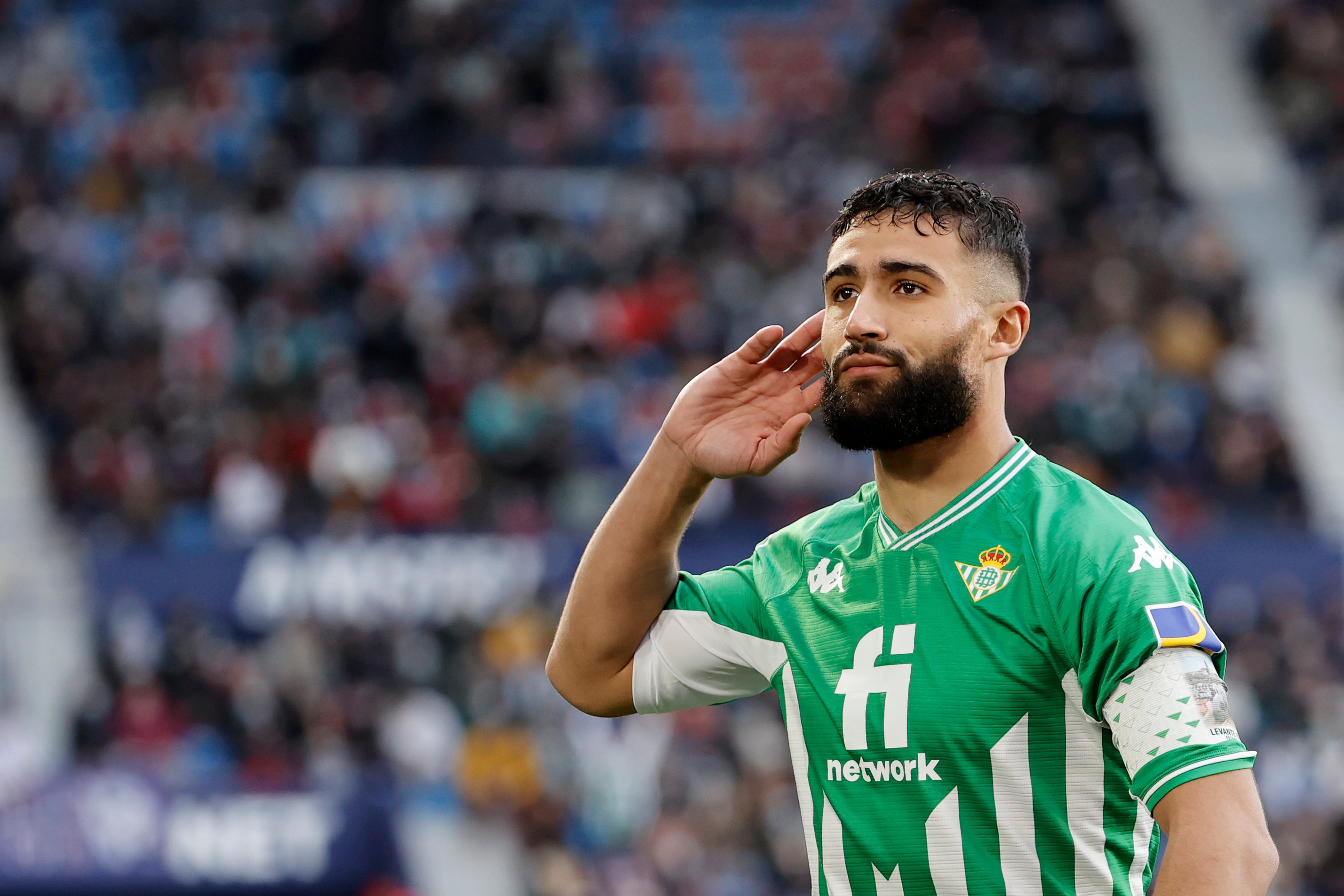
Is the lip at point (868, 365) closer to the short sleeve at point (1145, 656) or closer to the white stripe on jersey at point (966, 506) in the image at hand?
the white stripe on jersey at point (966, 506)

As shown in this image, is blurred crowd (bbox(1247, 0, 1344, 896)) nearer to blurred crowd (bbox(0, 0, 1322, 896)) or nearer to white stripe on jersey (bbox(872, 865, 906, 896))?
blurred crowd (bbox(0, 0, 1322, 896))

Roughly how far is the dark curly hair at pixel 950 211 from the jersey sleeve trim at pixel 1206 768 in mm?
1007

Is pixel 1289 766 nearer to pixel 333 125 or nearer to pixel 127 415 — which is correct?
pixel 127 415

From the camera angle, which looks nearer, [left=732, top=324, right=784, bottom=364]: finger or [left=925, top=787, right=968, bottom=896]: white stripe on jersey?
[left=925, top=787, right=968, bottom=896]: white stripe on jersey

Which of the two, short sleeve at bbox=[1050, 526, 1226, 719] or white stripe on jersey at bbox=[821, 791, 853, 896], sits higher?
short sleeve at bbox=[1050, 526, 1226, 719]

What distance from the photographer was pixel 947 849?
9.35 ft

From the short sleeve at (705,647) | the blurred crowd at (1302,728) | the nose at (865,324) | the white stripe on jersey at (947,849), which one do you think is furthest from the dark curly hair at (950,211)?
the blurred crowd at (1302,728)

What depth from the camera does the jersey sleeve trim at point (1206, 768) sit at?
8.16 ft

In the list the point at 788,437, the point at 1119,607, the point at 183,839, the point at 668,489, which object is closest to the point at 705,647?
the point at 668,489

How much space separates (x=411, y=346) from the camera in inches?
543

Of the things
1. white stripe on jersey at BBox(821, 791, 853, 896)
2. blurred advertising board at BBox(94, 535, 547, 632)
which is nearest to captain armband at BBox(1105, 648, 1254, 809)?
white stripe on jersey at BBox(821, 791, 853, 896)

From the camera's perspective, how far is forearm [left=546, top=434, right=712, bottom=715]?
133 inches

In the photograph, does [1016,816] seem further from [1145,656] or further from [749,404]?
[749,404]

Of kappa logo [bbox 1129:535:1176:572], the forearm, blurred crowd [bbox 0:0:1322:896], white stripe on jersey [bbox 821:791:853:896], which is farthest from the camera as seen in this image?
blurred crowd [bbox 0:0:1322:896]
